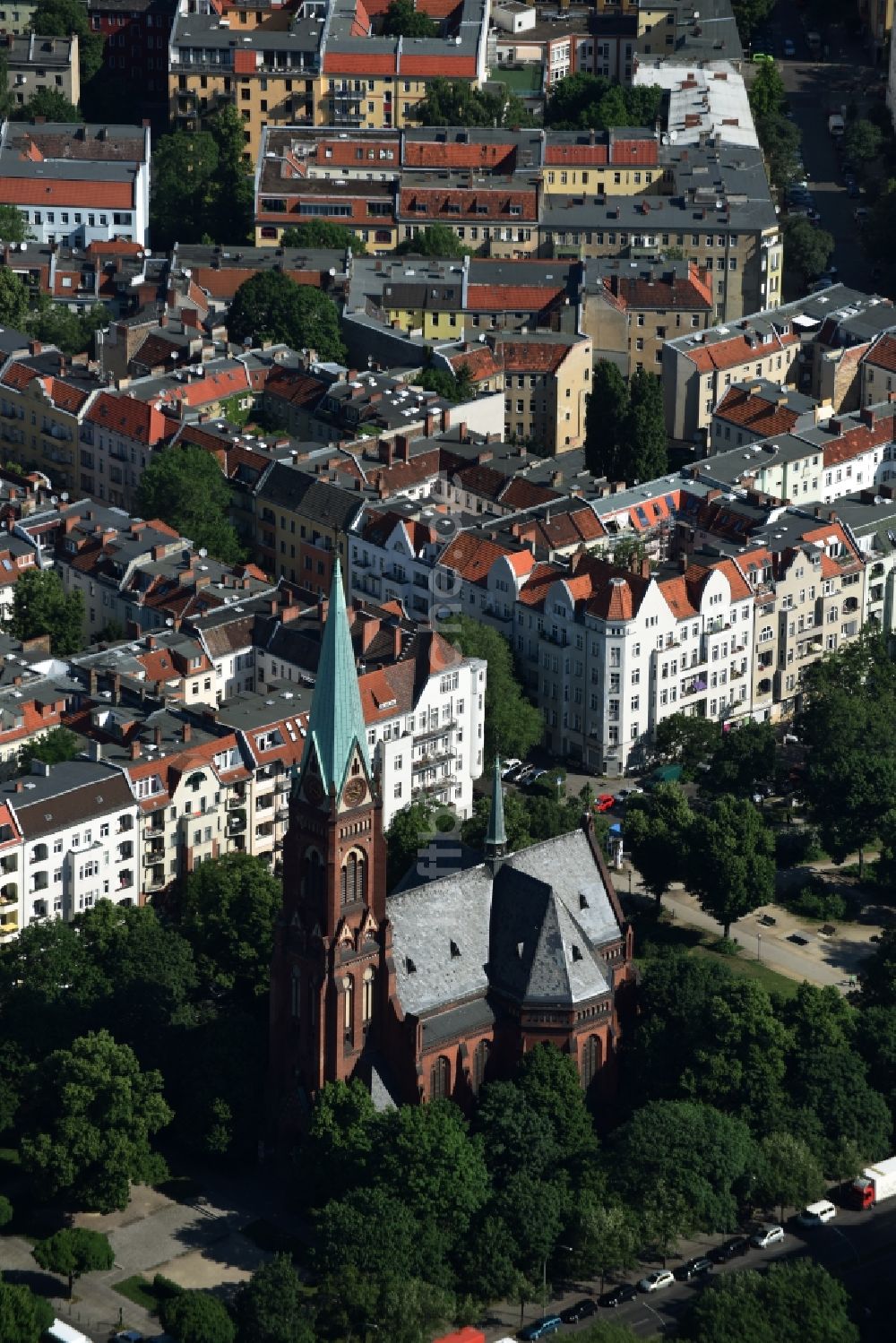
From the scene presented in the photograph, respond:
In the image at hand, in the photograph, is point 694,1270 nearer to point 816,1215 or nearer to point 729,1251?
point 729,1251

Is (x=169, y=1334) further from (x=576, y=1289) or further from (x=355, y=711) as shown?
(x=355, y=711)

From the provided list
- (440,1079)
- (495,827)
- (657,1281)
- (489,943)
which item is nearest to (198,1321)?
(440,1079)

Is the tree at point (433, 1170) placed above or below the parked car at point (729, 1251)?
above

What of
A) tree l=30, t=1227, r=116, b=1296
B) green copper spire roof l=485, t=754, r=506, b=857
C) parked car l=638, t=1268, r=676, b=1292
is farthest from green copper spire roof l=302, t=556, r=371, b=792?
parked car l=638, t=1268, r=676, b=1292

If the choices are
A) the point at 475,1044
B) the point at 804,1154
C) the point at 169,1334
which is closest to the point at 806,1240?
the point at 804,1154

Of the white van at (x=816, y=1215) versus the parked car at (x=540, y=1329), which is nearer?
the parked car at (x=540, y=1329)

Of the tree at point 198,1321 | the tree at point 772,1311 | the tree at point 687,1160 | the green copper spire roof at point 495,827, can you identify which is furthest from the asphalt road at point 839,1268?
the green copper spire roof at point 495,827

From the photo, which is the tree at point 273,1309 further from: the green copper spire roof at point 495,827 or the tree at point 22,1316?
the green copper spire roof at point 495,827
